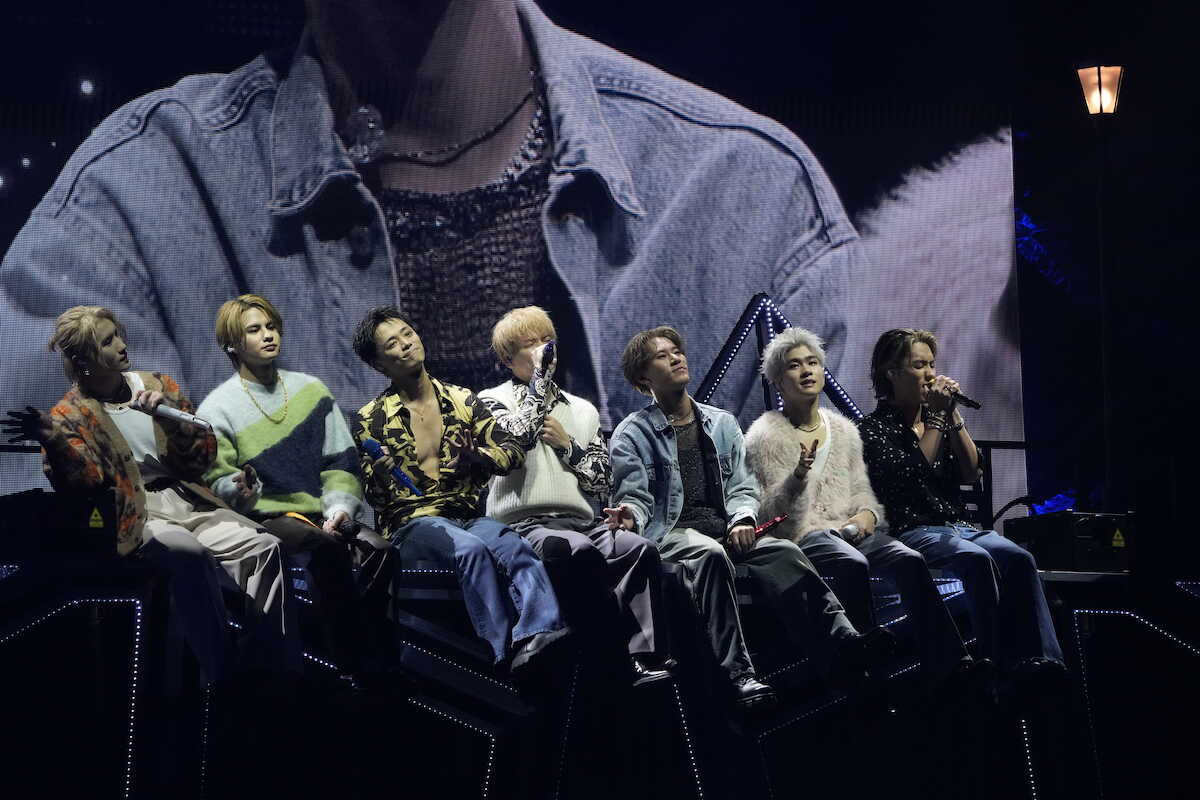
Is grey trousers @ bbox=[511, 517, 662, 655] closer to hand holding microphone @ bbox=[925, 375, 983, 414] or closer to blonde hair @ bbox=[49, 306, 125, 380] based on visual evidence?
hand holding microphone @ bbox=[925, 375, 983, 414]

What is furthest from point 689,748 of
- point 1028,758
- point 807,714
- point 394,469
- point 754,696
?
point 394,469

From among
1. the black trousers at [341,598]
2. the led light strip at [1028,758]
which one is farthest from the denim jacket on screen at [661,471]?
the led light strip at [1028,758]

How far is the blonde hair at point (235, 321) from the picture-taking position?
471 centimetres

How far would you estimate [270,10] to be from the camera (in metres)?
5.86

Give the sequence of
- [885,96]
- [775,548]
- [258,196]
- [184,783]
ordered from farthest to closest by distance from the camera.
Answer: [885,96] → [258,196] → [775,548] → [184,783]

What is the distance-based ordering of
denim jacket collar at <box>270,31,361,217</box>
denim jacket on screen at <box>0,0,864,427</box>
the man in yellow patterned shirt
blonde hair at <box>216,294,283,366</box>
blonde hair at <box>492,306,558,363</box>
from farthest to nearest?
denim jacket collar at <box>270,31,361,217</box> < denim jacket on screen at <box>0,0,864,427</box> < blonde hair at <box>492,306,558,363</box> < blonde hair at <box>216,294,283,366</box> < the man in yellow patterned shirt

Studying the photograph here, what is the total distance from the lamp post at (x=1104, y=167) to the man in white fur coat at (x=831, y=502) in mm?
1429

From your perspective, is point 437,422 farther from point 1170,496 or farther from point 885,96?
point 1170,496

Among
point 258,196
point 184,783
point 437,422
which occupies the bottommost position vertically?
point 184,783

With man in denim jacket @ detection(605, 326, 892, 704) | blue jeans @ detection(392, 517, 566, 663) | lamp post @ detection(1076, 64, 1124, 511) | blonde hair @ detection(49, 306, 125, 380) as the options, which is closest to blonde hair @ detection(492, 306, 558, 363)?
man in denim jacket @ detection(605, 326, 892, 704)

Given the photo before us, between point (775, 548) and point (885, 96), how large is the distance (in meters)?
2.66

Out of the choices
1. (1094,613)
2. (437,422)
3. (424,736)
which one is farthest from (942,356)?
(424,736)

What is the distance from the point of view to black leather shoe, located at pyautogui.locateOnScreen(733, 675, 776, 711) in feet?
13.5

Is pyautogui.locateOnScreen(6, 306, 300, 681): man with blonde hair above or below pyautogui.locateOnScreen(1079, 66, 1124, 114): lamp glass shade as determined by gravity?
below
